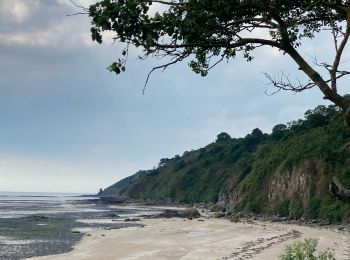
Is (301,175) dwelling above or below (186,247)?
above

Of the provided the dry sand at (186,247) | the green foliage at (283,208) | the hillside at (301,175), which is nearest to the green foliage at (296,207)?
the hillside at (301,175)

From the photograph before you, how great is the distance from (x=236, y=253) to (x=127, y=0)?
2820cm

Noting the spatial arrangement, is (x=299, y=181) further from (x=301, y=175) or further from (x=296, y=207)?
(x=296, y=207)

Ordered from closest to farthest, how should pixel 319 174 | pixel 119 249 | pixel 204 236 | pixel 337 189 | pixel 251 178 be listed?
pixel 337 189, pixel 119 249, pixel 204 236, pixel 319 174, pixel 251 178

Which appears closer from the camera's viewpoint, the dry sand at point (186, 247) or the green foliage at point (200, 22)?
the green foliage at point (200, 22)

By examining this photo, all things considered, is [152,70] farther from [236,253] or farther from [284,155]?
[284,155]

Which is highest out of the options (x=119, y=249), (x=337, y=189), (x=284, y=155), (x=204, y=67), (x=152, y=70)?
(x=284, y=155)

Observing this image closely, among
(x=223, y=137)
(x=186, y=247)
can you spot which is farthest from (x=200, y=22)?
(x=223, y=137)

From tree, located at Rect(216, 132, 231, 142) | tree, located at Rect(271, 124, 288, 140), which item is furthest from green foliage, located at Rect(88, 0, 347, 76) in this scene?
tree, located at Rect(216, 132, 231, 142)

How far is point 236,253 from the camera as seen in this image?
3356cm

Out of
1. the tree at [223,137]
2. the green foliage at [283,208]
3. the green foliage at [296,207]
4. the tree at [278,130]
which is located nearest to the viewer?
the green foliage at [296,207]

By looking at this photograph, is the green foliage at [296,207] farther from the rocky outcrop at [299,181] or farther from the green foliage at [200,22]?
the green foliage at [200,22]

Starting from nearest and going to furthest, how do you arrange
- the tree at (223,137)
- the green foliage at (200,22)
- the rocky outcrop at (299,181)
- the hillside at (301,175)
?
the green foliage at (200,22) → the hillside at (301,175) → the rocky outcrop at (299,181) → the tree at (223,137)

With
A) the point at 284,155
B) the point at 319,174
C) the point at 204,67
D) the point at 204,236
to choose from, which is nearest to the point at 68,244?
the point at 204,236
